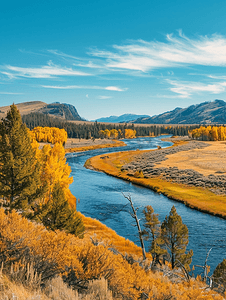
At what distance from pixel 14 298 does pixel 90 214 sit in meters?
34.2

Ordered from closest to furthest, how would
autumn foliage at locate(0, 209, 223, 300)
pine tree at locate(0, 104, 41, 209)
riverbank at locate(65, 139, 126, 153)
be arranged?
autumn foliage at locate(0, 209, 223, 300) → pine tree at locate(0, 104, 41, 209) → riverbank at locate(65, 139, 126, 153)

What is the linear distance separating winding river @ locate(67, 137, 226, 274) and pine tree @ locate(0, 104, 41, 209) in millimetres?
9135

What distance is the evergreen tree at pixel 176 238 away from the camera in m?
23.3

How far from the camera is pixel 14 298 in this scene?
606 cm

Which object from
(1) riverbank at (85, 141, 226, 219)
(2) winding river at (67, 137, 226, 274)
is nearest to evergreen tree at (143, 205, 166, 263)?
(2) winding river at (67, 137, 226, 274)

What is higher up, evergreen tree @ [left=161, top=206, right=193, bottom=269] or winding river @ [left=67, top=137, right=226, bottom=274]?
evergreen tree @ [left=161, top=206, right=193, bottom=269]

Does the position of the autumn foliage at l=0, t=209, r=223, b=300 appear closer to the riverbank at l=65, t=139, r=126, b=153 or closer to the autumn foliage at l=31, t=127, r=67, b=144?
the riverbank at l=65, t=139, r=126, b=153

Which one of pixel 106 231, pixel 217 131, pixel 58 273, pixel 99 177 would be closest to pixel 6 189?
pixel 58 273

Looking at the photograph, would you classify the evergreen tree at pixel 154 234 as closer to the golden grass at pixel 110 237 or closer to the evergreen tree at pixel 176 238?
the evergreen tree at pixel 176 238

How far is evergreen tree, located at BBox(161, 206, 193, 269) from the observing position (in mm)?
23266

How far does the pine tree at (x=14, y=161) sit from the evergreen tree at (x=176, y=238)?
14264 mm

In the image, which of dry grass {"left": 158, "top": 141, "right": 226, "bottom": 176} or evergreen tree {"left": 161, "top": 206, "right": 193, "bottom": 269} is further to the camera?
dry grass {"left": 158, "top": 141, "right": 226, "bottom": 176}

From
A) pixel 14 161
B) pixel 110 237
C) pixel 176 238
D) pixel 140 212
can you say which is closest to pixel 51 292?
pixel 14 161

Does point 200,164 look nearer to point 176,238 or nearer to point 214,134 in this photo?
point 176,238
